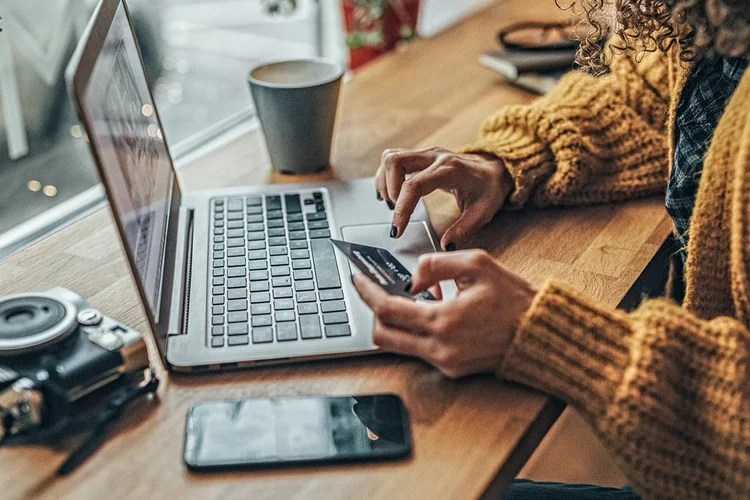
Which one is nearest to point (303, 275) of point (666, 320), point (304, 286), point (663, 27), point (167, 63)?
point (304, 286)

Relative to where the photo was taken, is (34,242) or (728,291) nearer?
(728,291)

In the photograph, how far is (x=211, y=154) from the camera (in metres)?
1.07

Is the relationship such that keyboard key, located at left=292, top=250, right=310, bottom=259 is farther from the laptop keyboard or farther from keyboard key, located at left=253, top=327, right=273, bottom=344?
keyboard key, located at left=253, top=327, right=273, bottom=344

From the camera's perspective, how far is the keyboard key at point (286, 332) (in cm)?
66

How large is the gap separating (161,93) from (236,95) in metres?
0.18

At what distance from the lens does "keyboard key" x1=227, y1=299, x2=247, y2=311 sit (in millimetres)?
702

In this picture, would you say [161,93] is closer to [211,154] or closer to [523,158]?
[211,154]

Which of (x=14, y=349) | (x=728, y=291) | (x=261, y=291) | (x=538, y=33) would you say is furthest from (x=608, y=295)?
(x=538, y=33)

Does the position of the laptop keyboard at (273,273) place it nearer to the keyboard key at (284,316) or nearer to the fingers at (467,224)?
the keyboard key at (284,316)

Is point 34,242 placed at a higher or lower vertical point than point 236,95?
higher

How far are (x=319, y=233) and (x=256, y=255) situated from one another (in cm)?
8

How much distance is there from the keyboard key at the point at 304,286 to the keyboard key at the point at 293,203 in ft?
0.54

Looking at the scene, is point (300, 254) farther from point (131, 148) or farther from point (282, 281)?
point (131, 148)

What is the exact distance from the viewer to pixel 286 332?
669 millimetres
